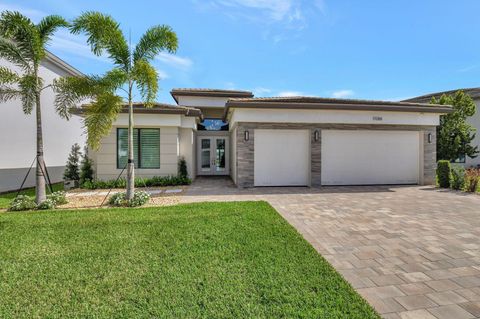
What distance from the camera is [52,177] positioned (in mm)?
15469

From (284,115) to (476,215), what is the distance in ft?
26.2

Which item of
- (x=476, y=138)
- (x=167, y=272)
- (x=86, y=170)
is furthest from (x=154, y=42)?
(x=476, y=138)

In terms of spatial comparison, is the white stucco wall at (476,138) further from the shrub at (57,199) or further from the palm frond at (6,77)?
the palm frond at (6,77)

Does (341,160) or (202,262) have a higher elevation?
(341,160)

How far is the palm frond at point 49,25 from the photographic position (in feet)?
27.2

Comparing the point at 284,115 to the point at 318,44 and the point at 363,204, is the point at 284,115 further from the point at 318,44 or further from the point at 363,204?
the point at 363,204

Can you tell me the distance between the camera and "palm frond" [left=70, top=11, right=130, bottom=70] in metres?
8.24

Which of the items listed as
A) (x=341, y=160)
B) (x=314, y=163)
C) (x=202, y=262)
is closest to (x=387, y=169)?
(x=341, y=160)

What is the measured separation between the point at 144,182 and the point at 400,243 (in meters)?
11.3

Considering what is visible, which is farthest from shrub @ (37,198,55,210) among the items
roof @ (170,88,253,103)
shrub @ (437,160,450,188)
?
shrub @ (437,160,450,188)

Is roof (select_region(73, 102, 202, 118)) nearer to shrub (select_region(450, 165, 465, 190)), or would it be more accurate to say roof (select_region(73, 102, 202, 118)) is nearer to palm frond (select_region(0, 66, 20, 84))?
palm frond (select_region(0, 66, 20, 84))

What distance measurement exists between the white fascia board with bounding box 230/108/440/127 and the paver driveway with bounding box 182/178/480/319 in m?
4.05

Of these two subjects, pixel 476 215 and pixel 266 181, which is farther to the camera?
pixel 266 181

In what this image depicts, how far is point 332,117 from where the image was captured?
1259 centimetres
